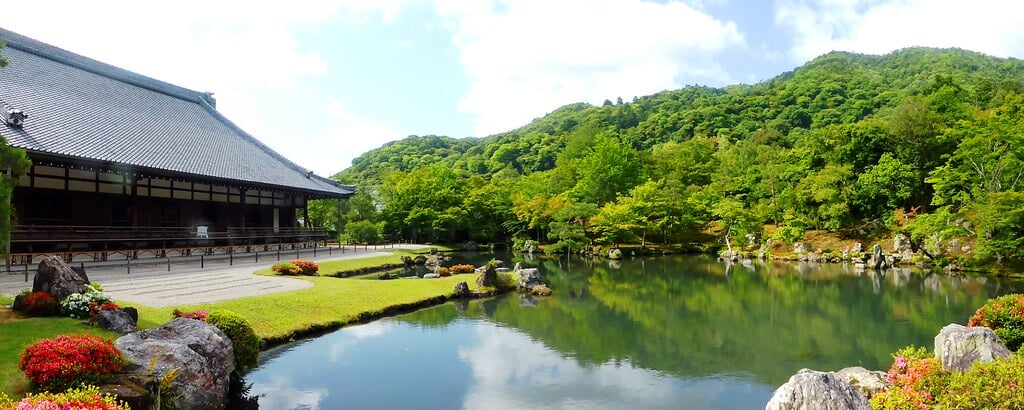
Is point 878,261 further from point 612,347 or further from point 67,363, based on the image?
point 67,363

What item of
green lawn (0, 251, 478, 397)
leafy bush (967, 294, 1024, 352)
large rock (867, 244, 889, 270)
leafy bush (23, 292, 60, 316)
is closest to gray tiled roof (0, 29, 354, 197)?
green lawn (0, 251, 478, 397)

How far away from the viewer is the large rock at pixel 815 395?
20.1 feet

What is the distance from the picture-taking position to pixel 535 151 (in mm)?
88062

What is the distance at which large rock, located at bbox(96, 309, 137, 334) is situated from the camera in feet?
31.3

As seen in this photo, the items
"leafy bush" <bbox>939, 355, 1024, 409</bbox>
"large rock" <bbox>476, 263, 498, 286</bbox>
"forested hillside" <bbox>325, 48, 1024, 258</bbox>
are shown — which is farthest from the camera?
"forested hillside" <bbox>325, 48, 1024, 258</bbox>

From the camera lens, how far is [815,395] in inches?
243

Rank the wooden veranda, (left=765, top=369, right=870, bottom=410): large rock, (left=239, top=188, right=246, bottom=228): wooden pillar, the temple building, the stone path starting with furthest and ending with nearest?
(left=239, top=188, right=246, bottom=228): wooden pillar, the temple building, the wooden veranda, the stone path, (left=765, top=369, right=870, bottom=410): large rock

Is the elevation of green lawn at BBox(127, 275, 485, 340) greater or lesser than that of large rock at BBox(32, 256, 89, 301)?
lesser

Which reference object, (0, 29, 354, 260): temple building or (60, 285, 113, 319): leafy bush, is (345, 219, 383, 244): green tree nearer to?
(0, 29, 354, 260): temple building

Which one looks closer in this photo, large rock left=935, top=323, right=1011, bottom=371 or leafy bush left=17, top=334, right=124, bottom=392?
leafy bush left=17, top=334, right=124, bottom=392

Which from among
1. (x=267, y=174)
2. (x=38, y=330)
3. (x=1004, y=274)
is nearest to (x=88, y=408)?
(x=38, y=330)

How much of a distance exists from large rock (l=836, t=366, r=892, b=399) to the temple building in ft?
76.6

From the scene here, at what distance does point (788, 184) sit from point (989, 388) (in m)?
39.8

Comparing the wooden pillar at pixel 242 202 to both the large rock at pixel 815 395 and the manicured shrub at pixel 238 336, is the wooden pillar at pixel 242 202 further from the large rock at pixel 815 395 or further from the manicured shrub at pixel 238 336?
the large rock at pixel 815 395
